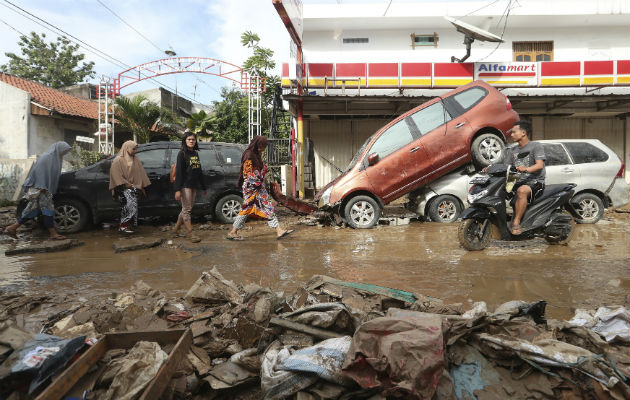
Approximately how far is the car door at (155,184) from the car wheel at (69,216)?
102 cm

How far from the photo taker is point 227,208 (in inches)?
307

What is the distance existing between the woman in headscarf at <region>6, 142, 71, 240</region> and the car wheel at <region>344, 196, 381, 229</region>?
4.99 metres

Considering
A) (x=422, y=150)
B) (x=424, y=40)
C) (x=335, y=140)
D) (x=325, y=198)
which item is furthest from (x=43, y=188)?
(x=424, y=40)

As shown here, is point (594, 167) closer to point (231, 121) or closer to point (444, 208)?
point (444, 208)

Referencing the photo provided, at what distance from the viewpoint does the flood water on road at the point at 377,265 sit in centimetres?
358

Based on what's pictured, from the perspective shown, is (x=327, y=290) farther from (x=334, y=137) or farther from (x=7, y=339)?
(x=334, y=137)

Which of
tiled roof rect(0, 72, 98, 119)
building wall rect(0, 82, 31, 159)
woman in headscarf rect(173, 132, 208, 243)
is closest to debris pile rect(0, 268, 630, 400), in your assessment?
woman in headscarf rect(173, 132, 208, 243)

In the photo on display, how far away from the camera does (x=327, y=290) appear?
2.95 meters

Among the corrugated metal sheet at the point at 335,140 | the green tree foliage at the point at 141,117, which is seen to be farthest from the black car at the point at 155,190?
the green tree foliage at the point at 141,117

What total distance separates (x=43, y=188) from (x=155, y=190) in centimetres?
183

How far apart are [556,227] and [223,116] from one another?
1937 cm

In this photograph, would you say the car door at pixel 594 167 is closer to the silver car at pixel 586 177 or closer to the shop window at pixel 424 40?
the silver car at pixel 586 177

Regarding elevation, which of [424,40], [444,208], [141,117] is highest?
[424,40]

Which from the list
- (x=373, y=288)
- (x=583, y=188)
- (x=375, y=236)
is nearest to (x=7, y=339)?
(x=373, y=288)
